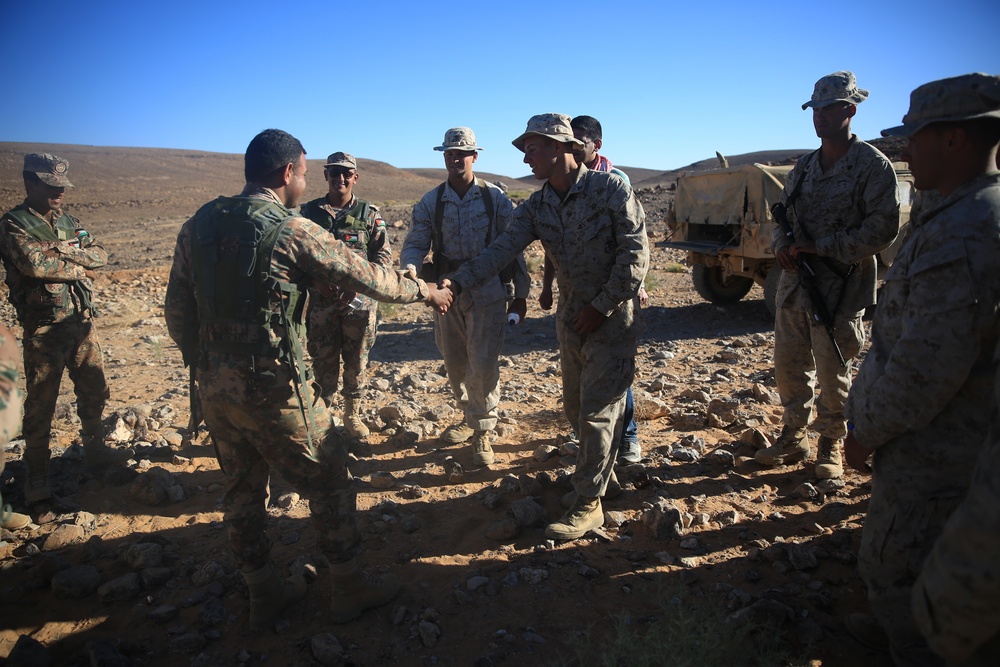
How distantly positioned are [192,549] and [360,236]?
7.57 feet

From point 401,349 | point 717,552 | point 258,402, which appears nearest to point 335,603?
point 258,402

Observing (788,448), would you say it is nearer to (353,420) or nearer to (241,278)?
(353,420)

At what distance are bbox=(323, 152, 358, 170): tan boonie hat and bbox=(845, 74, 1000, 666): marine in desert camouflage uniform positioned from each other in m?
3.55

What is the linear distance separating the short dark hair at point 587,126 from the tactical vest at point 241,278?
8.97ft

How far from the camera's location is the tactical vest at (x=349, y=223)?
14.9 feet

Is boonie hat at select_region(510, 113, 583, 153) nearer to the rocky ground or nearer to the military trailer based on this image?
the rocky ground

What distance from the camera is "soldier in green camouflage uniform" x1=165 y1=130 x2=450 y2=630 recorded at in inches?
100

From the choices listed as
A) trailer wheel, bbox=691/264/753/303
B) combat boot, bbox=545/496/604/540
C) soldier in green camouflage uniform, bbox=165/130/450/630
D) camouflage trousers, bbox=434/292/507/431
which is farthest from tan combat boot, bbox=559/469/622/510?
trailer wheel, bbox=691/264/753/303

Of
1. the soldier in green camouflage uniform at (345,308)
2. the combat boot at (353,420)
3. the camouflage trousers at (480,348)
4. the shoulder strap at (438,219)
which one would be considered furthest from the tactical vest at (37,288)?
the camouflage trousers at (480,348)

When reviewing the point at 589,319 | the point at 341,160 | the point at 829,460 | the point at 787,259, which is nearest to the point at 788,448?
the point at 829,460

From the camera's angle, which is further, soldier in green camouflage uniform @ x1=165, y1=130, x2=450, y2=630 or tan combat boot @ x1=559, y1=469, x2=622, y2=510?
tan combat boot @ x1=559, y1=469, x2=622, y2=510

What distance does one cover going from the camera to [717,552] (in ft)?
10.5

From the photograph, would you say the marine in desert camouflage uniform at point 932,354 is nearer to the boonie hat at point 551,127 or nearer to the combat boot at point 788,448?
the boonie hat at point 551,127

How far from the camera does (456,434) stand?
15.9 feet
